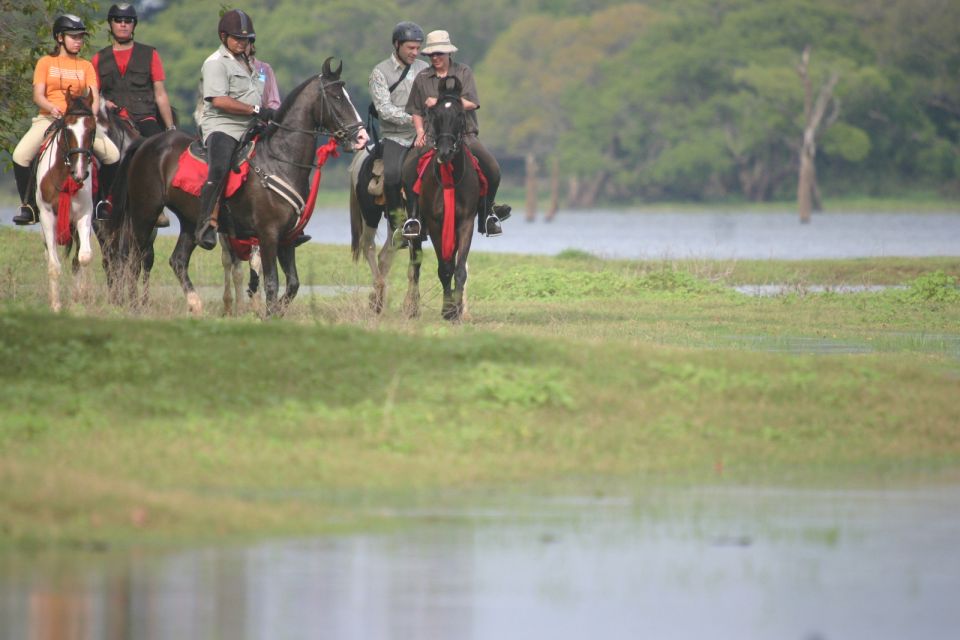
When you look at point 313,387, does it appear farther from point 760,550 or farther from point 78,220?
point 78,220

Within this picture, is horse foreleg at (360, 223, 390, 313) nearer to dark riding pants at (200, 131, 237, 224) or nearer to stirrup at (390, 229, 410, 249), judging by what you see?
stirrup at (390, 229, 410, 249)

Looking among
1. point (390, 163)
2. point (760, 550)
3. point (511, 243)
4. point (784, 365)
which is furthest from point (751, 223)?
point (760, 550)

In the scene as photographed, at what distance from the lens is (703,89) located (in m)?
105

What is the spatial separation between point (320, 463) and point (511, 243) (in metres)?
55.0

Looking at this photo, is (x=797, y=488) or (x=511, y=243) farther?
(x=511, y=243)

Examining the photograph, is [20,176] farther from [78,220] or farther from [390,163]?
[390,163]

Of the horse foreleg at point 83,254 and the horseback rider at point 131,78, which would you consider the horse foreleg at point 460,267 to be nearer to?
the horseback rider at point 131,78

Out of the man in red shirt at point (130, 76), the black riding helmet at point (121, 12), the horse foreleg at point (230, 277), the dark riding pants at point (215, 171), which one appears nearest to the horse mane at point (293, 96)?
the dark riding pants at point (215, 171)

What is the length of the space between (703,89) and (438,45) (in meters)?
86.7

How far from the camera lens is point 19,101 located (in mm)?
21281

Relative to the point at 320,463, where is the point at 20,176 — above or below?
above

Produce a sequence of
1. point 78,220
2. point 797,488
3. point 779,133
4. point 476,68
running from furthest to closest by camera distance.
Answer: point 476,68 < point 779,133 < point 78,220 < point 797,488

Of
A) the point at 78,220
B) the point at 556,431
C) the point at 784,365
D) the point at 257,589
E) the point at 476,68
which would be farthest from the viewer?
the point at 476,68

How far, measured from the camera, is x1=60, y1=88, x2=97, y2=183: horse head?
61.0 ft
